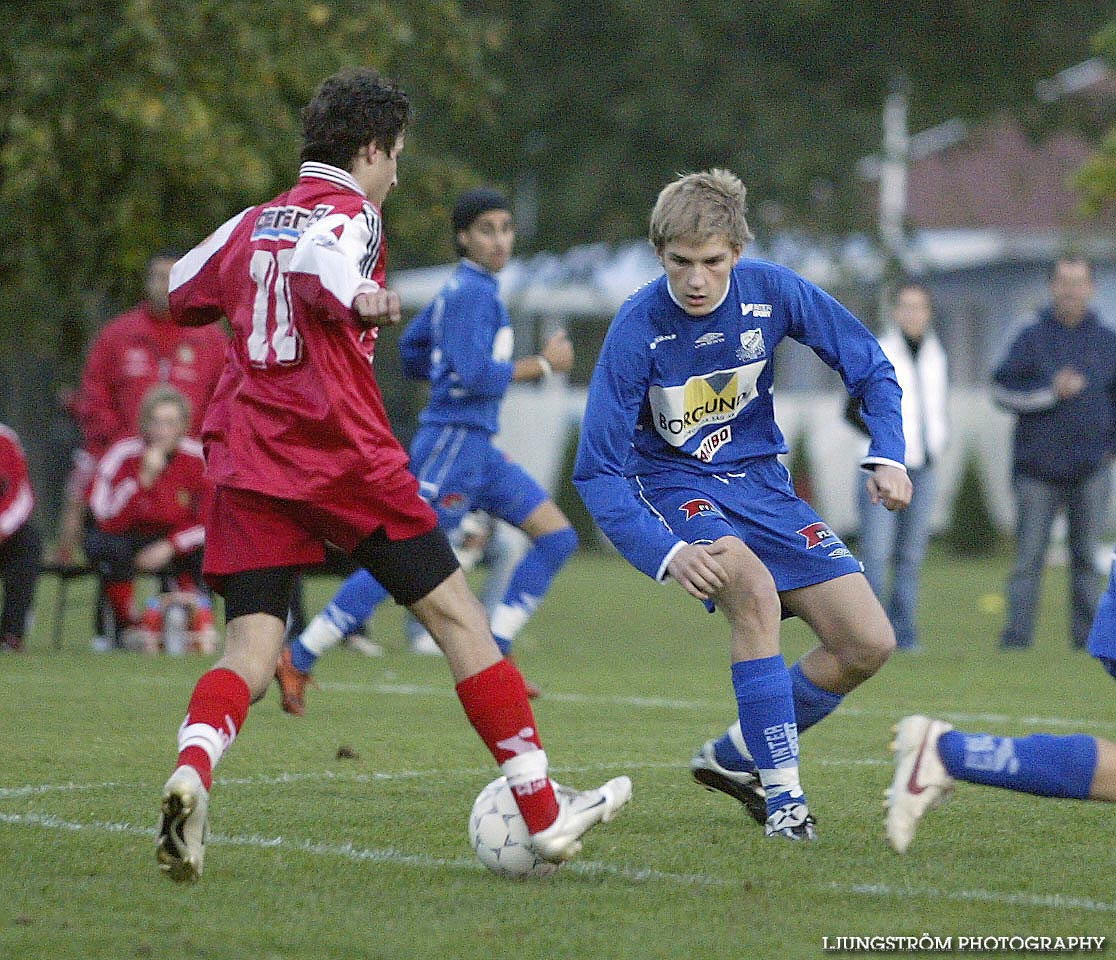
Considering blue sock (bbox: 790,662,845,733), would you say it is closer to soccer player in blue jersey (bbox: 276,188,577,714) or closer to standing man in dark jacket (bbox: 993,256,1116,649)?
soccer player in blue jersey (bbox: 276,188,577,714)

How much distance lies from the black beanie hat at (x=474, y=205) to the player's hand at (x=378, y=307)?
4.88 metres

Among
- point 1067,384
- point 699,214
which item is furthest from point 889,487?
point 1067,384

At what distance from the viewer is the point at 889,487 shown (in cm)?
559

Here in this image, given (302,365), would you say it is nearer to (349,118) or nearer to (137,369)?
(349,118)

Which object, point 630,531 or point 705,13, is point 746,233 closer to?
point 630,531

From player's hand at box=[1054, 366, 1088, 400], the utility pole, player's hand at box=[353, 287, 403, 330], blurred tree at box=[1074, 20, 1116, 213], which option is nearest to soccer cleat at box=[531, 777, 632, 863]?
player's hand at box=[353, 287, 403, 330]

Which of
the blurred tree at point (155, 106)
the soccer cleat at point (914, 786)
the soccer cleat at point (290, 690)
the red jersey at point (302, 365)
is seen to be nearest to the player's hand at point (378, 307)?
the red jersey at point (302, 365)

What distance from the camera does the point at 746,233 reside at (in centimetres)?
570

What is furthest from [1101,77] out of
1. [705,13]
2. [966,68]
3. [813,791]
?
[813,791]

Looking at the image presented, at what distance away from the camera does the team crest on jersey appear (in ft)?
19.0

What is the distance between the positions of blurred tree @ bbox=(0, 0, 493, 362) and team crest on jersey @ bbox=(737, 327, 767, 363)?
872 cm

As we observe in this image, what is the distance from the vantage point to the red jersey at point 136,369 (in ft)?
41.8

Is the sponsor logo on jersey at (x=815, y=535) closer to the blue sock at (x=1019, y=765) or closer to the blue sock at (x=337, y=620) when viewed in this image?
the blue sock at (x=1019, y=765)

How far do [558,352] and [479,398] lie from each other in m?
0.62
